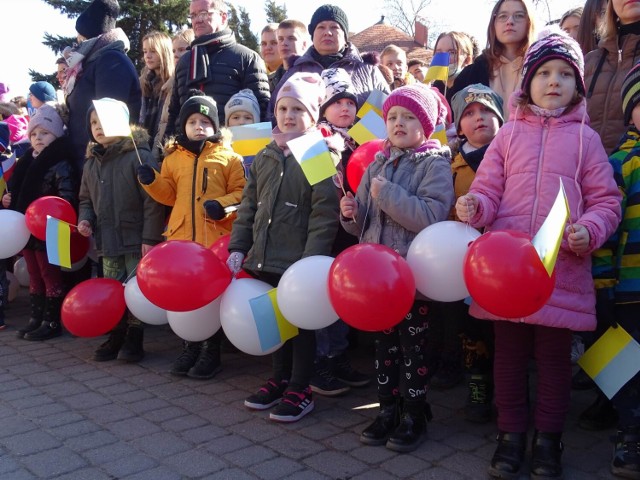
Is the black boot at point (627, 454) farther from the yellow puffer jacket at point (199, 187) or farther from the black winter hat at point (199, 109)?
the black winter hat at point (199, 109)

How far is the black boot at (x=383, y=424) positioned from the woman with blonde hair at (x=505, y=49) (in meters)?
1.98

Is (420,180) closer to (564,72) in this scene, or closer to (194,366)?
(564,72)

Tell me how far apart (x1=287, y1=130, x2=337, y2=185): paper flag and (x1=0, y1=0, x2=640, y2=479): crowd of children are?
6.5 inches

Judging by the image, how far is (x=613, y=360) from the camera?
284 centimetres

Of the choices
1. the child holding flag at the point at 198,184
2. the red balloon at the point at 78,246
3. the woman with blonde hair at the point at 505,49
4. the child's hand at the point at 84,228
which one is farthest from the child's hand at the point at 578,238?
the red balloon at the point at 78,246

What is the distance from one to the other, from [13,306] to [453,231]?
5330 mm

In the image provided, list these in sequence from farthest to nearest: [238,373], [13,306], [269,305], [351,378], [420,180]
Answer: [13,306], [238,373], [351,378], [269,305], [420,180]

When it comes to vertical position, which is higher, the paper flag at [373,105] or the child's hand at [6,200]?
the paper flag at [373,105]

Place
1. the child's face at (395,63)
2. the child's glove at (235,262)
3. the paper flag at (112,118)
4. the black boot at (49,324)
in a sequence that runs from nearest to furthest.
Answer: the child's glove at (235,262) → the paper flag at (112,118) → the black boot at (49,324) → the child's face at (395,63)

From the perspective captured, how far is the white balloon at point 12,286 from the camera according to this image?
6.22 m

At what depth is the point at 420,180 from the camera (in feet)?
10.2

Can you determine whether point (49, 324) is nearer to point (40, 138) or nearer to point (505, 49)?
point (40, 138)

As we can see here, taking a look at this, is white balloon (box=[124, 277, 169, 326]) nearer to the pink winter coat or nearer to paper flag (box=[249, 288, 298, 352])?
paper flag (box=[249, 288, 298, 352])

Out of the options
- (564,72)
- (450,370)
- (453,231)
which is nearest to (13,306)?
(450,370)
